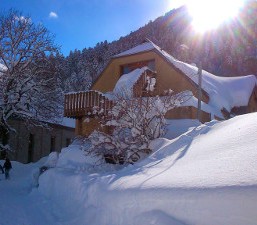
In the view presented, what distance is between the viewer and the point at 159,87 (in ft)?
72.3

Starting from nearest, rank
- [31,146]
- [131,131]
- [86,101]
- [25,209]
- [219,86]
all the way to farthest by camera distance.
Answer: [25,209] → [131,131] → [86,101] → [219,86] → [31,146]

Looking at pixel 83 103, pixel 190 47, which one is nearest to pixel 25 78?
pixel 83 103

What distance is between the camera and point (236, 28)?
76625 mm

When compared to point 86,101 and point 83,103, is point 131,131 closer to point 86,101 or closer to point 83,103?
point 86,101

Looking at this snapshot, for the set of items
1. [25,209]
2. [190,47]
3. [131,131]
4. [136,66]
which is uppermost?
[190,47]

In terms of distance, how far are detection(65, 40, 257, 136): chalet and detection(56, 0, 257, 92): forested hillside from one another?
28.0 m

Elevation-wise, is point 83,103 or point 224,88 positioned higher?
point 224,88

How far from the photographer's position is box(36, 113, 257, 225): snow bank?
150 inches

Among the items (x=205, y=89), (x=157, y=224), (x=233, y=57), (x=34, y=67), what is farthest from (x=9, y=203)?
(x=233, y=57)

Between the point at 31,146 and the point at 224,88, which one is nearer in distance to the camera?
the point at 224,88

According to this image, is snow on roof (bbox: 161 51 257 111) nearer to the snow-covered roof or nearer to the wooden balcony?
the snow-covered roof

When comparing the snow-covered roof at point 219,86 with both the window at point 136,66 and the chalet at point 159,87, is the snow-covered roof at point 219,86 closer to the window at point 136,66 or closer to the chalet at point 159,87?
the chalet at point 159,87

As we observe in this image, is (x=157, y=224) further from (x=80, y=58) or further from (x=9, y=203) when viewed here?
(x=80, y=58)

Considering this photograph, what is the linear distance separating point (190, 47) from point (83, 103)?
50571 mm
